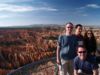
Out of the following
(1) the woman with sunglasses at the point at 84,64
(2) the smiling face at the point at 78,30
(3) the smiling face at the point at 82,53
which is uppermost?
(2) the smiling face at the point at 78,30

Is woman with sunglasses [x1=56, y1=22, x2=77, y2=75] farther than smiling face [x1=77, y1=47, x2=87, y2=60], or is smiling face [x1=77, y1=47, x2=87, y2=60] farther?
woman with sunglasses [x1=56, y1=22, x2=77, y2=75]

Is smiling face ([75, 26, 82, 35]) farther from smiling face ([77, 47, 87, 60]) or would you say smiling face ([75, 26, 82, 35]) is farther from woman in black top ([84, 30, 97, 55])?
smiling face ([77, 47, 87, 60])

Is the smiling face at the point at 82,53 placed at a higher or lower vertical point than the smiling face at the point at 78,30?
lower

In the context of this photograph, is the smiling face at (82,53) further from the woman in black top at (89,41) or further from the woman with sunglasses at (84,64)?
the woman in black top at (89,41)

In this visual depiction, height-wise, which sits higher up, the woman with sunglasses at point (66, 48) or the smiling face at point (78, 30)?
the smiling face at point (78, 30)

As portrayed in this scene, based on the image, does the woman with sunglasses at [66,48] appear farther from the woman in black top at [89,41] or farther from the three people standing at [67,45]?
the woman in black top at [89,41]

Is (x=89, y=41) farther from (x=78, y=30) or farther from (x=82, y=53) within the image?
(x=82, y=53)

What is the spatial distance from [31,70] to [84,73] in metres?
2.05

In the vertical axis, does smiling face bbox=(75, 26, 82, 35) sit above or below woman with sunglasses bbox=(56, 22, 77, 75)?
above

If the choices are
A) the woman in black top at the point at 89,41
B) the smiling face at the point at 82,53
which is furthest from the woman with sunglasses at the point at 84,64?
the woman in black top at the point at 89,41

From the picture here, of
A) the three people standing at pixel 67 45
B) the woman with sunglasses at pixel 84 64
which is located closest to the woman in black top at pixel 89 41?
the three people standing at pixel 67 45

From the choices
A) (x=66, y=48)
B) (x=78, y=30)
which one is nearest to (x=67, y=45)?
(x=66, y=48)

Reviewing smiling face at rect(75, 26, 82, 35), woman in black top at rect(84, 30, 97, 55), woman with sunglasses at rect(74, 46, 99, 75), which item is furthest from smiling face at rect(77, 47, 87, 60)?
smiling face at rect(75, 26, 82, 35)

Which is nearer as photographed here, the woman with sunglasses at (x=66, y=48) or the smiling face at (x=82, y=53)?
the smiling face at (x=82, y=53)
